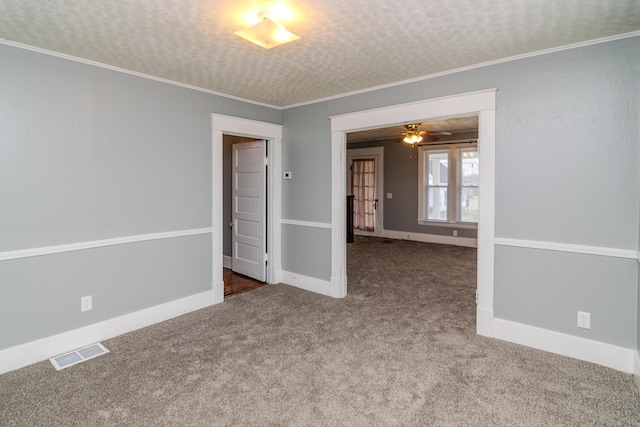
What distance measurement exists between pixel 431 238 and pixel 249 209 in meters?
4.76

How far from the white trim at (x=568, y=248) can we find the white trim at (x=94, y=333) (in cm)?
319

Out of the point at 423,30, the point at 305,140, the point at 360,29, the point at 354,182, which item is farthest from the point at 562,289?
the point at 354,182

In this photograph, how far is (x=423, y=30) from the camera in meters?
2.37

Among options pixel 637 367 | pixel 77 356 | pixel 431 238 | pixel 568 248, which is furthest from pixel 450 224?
pixel 77 356

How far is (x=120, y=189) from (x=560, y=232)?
385 centimetres

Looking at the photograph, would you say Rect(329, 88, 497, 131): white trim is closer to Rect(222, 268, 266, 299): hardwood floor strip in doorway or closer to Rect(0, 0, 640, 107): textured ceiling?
Rect(0, 0, 640, 107): textured ceiling

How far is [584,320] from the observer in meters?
2.64

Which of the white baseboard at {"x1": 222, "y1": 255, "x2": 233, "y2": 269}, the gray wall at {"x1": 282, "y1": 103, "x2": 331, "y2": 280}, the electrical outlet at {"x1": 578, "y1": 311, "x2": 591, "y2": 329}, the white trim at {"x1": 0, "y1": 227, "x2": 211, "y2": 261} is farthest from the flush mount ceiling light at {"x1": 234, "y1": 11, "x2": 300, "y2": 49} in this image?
the white baseboard at {"x1": 222, "y1": 255, "x2": 233, "y2": 269}

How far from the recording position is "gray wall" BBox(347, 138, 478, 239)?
814cm

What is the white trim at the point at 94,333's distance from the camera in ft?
8.39

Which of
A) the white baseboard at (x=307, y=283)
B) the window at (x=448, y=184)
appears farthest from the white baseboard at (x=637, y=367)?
the window at (x=448, y=184)

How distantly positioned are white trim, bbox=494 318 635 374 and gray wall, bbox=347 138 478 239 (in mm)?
4980

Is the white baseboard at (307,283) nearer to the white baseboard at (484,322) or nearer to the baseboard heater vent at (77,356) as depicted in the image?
the white baseboard at (484,322)

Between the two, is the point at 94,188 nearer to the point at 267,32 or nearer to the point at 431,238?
the point at 267,32
